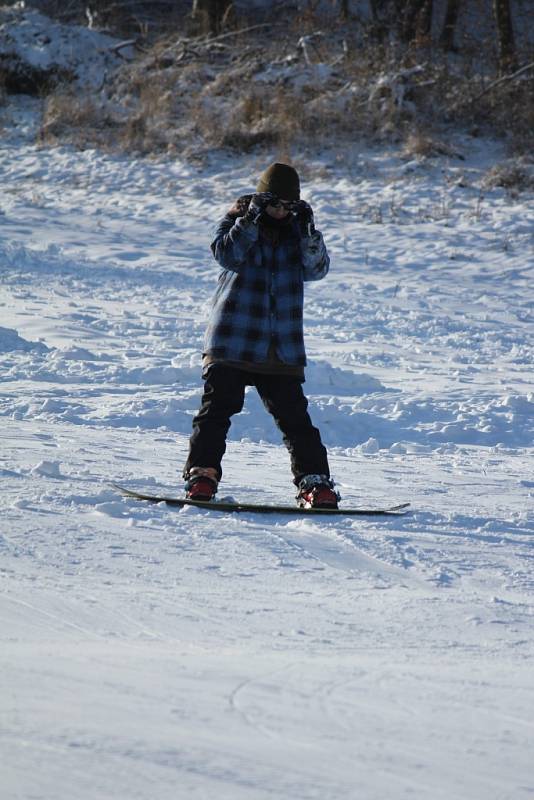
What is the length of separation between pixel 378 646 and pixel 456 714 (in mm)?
623

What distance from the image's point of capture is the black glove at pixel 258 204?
454cm

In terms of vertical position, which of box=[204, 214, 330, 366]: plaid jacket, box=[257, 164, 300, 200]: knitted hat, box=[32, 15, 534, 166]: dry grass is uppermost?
box=[32, 15, 534, 166]: dry grass

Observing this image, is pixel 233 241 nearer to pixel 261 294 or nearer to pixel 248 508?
pixel 261 294

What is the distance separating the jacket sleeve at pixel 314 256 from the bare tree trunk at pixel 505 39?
14.9 m

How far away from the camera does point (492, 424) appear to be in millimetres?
6875

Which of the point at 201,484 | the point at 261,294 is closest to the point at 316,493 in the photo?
the point at 201,484

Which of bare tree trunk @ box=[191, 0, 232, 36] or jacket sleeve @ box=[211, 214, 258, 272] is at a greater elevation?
bare tree trunk @ box=[191, 0, 232, 36]

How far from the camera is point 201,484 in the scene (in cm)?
461

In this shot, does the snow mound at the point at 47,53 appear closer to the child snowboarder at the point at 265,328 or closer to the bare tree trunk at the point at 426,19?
the bare tree trunk at the point at 426,19

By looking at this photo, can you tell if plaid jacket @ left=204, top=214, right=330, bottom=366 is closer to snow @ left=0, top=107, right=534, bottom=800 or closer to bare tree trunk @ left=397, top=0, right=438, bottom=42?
snow @ left=0, top=107, right=534, bottom=800

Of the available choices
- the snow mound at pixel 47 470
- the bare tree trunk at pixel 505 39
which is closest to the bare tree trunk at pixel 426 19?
the bare tree trunk at pixel 505 39

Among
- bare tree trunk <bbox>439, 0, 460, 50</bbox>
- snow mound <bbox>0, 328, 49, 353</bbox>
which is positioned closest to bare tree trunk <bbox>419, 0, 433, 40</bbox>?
bare tree trunk <bbox>439, 0, 460, 50</bbox>

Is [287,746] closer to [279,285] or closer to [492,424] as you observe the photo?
[279,285]

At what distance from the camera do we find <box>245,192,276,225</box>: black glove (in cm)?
454
